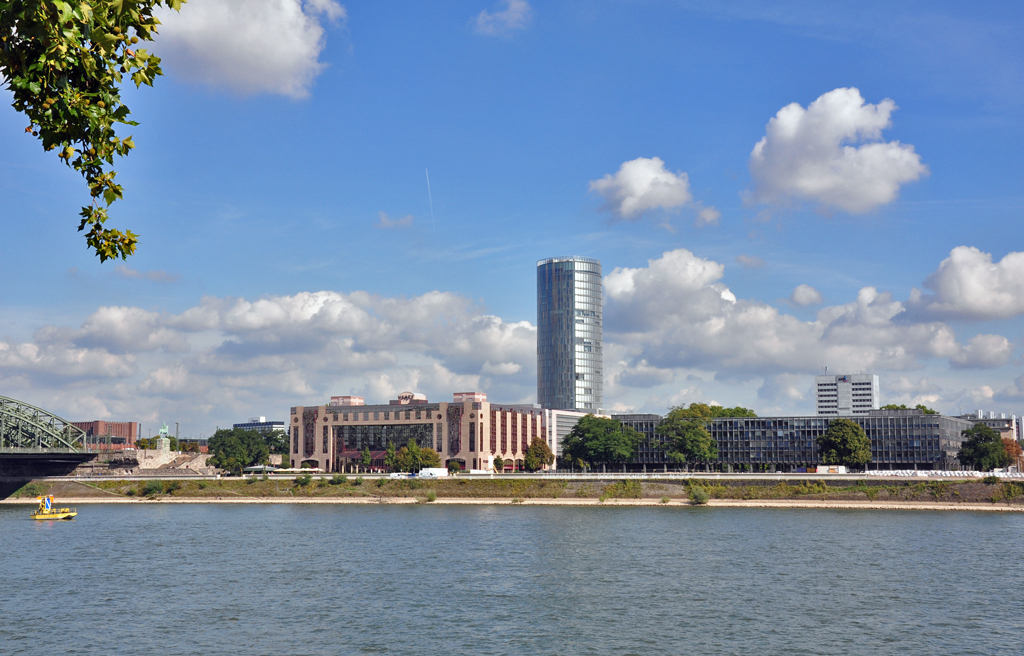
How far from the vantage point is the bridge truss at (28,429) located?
590 feet

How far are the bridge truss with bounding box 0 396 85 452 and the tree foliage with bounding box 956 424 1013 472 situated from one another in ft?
649

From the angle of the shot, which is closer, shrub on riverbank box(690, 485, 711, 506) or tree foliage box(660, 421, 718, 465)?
shrub on riverbank box(690, 485, 711, 506)

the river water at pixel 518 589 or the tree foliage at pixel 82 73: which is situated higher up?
the tree foliage at pixel 82 73

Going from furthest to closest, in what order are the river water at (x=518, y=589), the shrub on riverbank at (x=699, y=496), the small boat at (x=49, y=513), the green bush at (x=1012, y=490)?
the shrub on riverbank at (x=699, y=496) < the green bush at (x=1012, y=490) < the small boat at (x=49, y=513) < the river water at (x=518, y=589)

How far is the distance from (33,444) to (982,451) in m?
211

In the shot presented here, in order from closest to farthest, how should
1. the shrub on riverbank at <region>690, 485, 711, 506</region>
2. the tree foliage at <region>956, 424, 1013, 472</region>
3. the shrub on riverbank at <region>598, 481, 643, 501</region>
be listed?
the shrub on riverbank at <region>690, 485, 711, 506</region> → the shrub on riverbank at <region>598, 481, 643, 501</region> → the tree foliage at <region>956, 424, 1013, 472</region>

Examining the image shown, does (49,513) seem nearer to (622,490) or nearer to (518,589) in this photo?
(622,490)

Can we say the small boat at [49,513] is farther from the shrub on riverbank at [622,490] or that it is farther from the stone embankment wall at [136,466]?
the shrub on riverbank at [622,490]

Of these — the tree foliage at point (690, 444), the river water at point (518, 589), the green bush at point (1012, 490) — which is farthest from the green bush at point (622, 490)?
the green bush at point (1012, 490)

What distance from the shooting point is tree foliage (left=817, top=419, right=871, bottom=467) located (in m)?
174

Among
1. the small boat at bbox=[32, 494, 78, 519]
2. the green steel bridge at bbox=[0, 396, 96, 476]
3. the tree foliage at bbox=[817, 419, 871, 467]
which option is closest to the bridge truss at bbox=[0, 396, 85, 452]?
the green steel bridge at bbox=[0, 396, 96, 476]

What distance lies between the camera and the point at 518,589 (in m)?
62.0

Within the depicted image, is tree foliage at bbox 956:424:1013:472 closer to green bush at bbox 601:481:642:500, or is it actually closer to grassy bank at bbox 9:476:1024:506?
grassy bank at bbox 9:476:1024:506

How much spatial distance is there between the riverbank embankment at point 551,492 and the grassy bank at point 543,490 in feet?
0.54
